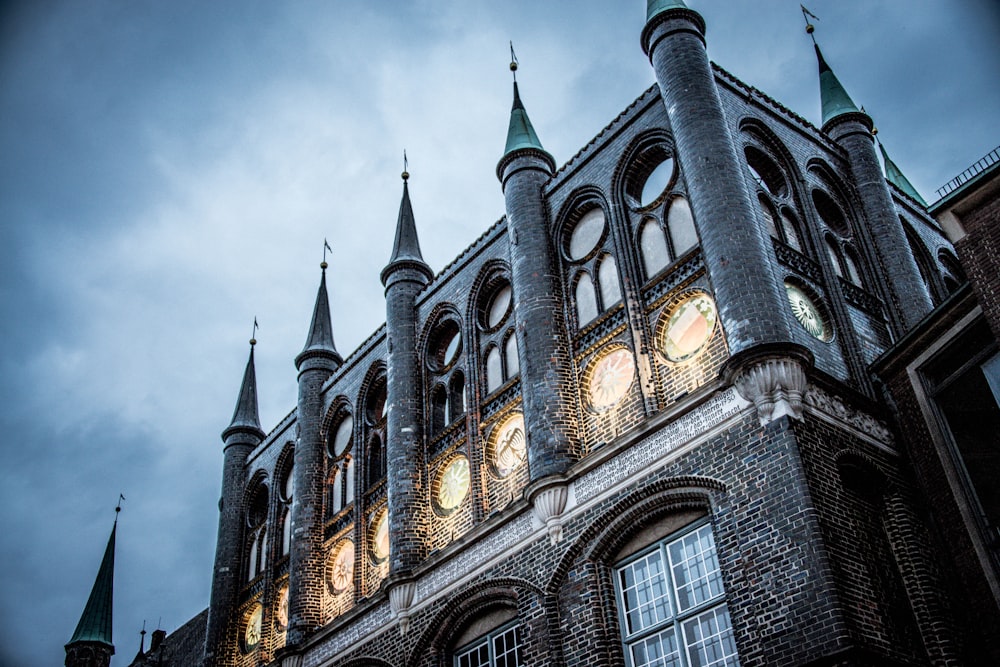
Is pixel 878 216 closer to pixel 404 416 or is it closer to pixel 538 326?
pixel 538 326

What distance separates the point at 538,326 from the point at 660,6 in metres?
7.44

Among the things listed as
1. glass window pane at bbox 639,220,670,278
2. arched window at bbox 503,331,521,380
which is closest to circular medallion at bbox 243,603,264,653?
arched window at bbox 503,331,521,380

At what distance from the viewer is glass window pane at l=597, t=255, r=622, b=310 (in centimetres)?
2123

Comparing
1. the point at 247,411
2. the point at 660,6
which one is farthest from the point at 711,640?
the point at 247,411

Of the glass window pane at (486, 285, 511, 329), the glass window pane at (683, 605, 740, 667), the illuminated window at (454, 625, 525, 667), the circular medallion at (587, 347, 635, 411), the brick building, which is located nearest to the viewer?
the glass window pane at (683, 605, 740, 667)

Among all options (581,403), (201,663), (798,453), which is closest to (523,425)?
(581,403)

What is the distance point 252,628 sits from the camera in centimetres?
2988

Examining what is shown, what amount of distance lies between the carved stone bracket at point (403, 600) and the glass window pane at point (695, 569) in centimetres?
706

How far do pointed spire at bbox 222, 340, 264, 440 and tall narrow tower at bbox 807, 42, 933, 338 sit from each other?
789 inches

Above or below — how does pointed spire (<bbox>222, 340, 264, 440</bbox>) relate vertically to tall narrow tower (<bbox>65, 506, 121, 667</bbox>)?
above

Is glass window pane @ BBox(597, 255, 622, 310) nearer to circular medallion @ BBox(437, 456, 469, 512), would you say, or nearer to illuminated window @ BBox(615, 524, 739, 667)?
circular medallion @ BBox(437, 456, 469, 512)

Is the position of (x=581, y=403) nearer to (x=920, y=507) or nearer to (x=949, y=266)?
(x=920, y=507)

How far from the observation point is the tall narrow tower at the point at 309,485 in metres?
26.3

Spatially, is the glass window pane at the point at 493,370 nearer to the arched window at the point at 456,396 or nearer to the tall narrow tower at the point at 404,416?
the arched window at the point at 456,396
